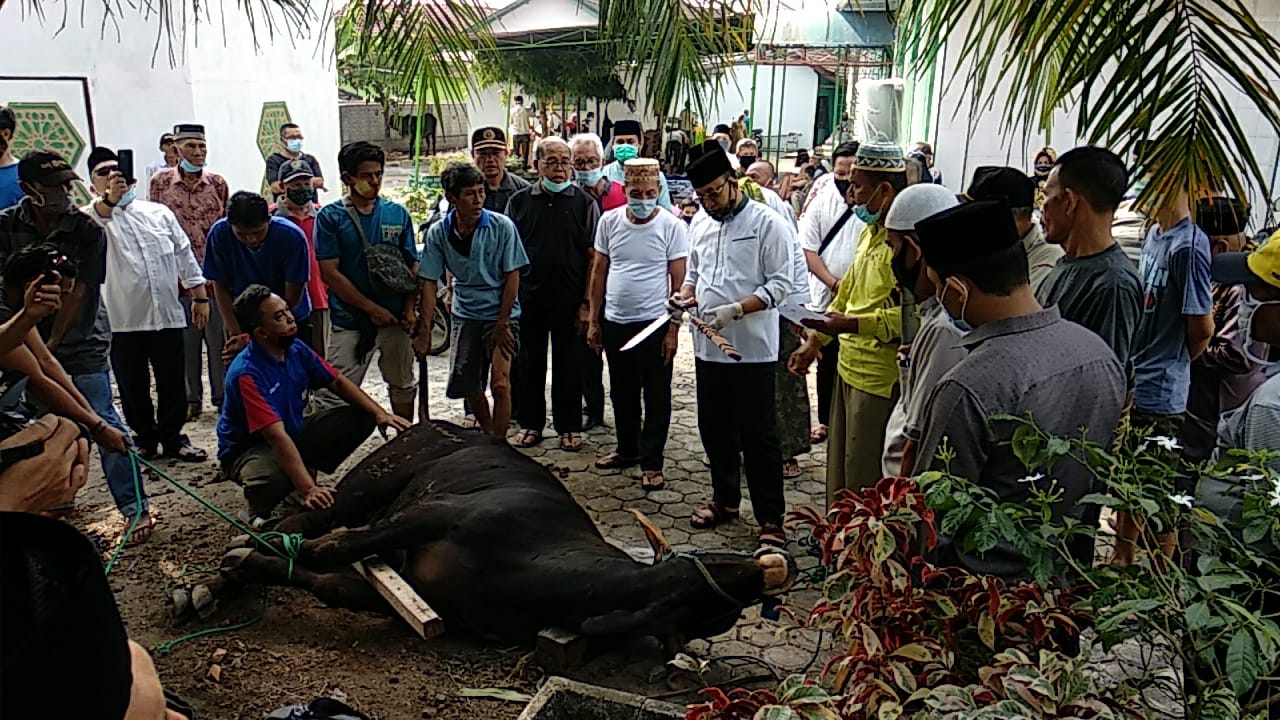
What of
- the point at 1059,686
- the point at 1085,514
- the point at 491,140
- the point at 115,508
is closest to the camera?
the point at 1059,686

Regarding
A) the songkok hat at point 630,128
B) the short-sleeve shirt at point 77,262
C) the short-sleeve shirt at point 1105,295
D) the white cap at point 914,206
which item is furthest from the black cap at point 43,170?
the short-sleeve shirt at point 1105,295

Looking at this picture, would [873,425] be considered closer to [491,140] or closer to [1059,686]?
[1059,686]

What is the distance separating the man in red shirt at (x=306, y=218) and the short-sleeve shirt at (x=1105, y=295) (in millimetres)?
4429

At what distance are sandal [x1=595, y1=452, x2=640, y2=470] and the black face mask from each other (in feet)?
8.91

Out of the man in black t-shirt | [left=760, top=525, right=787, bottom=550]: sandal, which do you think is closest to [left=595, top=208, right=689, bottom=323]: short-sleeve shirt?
the man in black t-shirt

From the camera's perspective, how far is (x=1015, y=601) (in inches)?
74.4

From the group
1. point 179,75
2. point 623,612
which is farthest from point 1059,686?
point 179,75

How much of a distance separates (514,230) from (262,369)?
1731 millimetres

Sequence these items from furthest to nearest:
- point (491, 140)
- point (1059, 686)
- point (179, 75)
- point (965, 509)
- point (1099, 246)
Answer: point (179, 75), point (491, 140), point (1099, 246), point (965, 509), point (1059, 686)

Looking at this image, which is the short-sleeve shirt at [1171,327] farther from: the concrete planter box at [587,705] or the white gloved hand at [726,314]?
the concrete planter box at [587,705]

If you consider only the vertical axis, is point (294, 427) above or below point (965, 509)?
below

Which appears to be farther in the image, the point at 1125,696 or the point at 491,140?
the point at 491,140

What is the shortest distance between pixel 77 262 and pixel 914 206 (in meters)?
3.90

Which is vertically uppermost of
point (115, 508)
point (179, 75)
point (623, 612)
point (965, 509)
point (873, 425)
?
point (179, 75)
